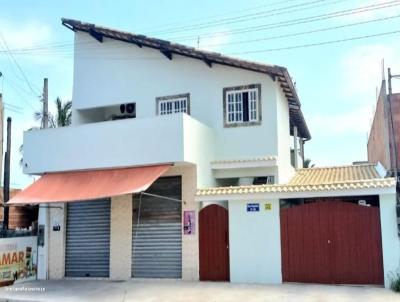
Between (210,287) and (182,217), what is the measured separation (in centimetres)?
345

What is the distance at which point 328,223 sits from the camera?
686 inches

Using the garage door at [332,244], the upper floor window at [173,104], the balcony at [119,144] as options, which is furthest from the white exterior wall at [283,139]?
the upper floor window at [173,104]

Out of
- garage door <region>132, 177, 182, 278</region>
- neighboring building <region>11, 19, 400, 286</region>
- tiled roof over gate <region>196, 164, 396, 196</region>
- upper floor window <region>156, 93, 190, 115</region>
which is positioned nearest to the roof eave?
neighboring building <region>11, 19, 400, 286</region>

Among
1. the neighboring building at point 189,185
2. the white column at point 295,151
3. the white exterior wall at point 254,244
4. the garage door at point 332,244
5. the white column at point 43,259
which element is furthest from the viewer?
the white column at point 295,151

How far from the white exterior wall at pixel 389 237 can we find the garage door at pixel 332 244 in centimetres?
25

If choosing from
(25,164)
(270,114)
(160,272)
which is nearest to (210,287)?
(160,272)

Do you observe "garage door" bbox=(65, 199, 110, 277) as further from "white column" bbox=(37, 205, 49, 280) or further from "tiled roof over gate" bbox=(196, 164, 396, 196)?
"tiled roof over gate" bbox=(196, 164, 396, 196)

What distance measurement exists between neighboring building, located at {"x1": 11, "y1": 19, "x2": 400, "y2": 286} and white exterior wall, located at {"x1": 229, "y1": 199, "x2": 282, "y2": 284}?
0.04 metres

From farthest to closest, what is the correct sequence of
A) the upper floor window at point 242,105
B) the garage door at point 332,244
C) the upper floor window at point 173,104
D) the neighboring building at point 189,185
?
the upper floor window at point 173,104 < the upper floor window at point 242,105 < the neighboring building at point 189,185 < the garage door at point 332,244

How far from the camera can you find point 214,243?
19.2 meters

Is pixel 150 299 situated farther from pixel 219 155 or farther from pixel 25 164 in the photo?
pixel 25 164

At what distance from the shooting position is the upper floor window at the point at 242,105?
21.8 meters

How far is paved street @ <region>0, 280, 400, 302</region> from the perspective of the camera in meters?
15.3

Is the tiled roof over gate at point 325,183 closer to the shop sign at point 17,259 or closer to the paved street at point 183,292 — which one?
the paved street at point 183,292
